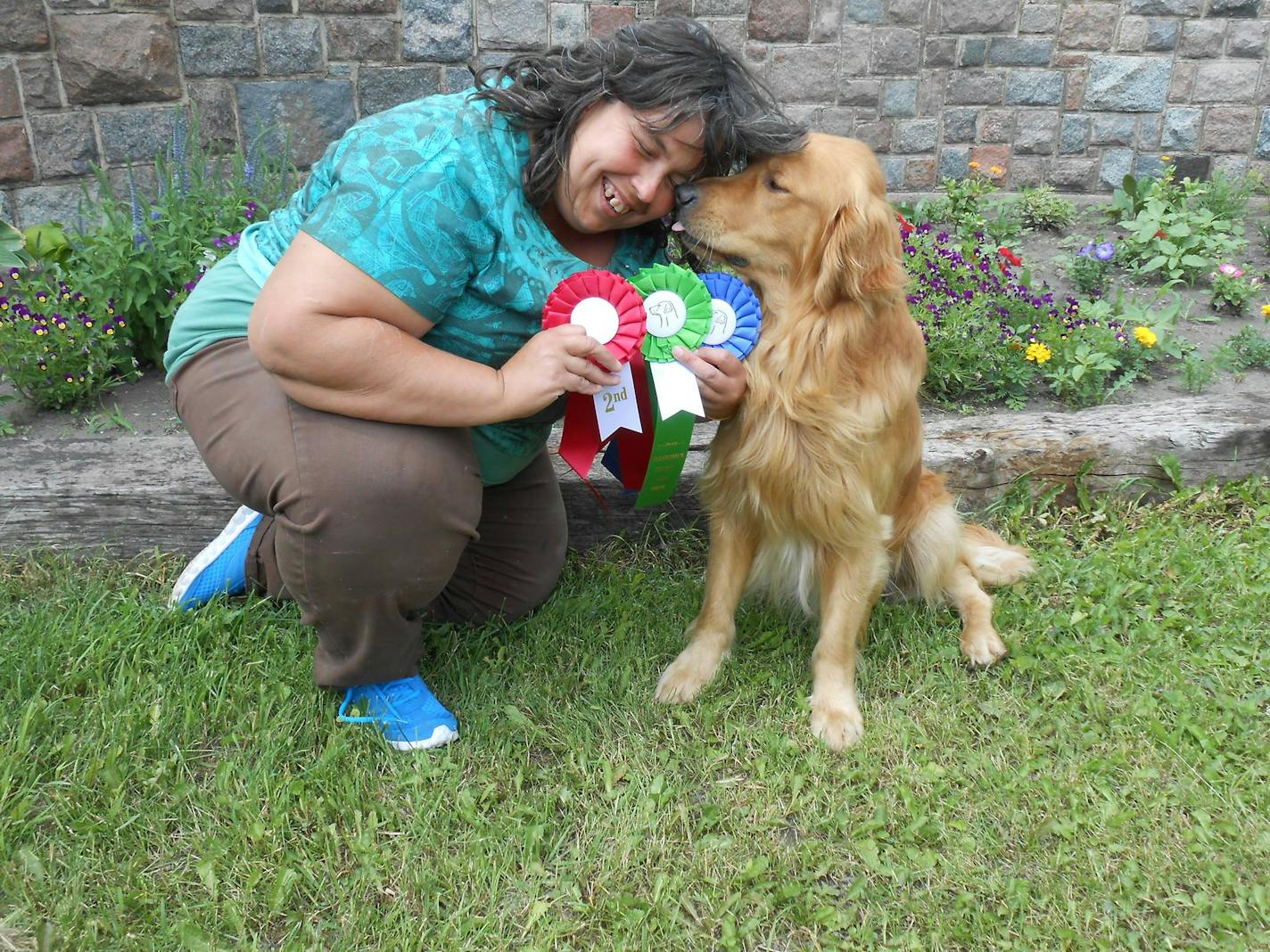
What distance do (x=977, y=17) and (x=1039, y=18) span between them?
395mm

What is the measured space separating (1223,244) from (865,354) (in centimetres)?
334

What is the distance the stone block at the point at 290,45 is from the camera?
185 inches

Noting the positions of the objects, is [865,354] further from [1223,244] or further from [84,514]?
[1223,244]

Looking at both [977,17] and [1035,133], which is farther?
[1035,133]

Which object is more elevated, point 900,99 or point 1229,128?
point 900,99

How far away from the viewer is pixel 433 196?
5.94 ft

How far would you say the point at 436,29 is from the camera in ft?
16.2

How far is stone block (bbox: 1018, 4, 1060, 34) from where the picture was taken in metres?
5.60

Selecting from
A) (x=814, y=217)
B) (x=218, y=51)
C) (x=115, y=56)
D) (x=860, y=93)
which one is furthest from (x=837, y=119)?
(x=814, y=217)

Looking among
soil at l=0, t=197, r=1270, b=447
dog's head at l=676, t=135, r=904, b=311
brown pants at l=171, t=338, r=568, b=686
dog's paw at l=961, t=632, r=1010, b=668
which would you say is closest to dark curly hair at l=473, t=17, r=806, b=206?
dog's head at l=676, t=135, r=904, b=311

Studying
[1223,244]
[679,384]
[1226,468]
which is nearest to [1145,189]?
[1223,244]

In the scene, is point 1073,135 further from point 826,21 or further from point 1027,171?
point 826,21

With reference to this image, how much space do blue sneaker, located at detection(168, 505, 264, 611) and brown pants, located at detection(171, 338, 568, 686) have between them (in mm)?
526

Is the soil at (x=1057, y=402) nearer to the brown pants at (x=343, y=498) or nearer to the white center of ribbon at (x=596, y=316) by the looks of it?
the brown pants at (x=343, y=498)
